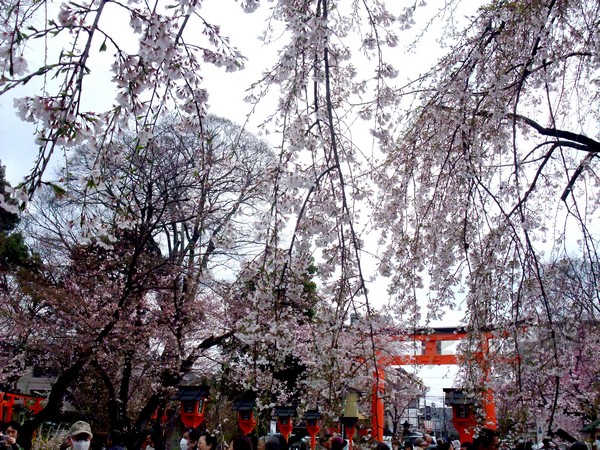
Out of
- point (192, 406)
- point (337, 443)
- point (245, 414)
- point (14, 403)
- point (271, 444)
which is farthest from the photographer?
point (14, 403)

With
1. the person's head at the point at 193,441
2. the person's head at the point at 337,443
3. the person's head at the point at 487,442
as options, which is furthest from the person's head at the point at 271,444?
the person's head at the point at 193,441

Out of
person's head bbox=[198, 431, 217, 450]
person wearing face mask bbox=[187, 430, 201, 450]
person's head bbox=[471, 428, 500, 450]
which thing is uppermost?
person's head bbox=[471, 428, 500, 450]

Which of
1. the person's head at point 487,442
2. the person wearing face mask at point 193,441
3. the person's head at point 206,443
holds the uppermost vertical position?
the person's head at point 487,442

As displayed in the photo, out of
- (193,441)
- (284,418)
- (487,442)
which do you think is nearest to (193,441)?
(193,441)

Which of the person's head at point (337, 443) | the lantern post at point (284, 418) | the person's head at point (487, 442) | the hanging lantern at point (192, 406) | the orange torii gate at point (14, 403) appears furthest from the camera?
the orange torii gate at point (14, 403)

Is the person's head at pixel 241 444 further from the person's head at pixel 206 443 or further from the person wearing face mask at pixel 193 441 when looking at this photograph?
the person wearing face mask at pixel 193 441

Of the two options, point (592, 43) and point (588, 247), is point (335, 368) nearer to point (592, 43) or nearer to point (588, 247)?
point (588, 247)

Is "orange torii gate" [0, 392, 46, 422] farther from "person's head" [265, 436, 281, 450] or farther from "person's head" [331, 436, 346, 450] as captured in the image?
"person's head" [265, 436, 281, 450]

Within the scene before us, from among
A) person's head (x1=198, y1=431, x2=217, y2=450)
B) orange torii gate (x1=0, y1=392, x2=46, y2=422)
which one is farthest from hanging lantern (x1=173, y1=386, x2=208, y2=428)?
orange torii gate (x1=0, y1=392, x2=46, y2=422)

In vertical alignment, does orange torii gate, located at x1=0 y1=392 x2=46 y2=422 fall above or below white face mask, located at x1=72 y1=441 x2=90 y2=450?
above

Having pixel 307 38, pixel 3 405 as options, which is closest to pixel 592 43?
pixel 307 38

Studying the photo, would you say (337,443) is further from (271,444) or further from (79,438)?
(79,438)

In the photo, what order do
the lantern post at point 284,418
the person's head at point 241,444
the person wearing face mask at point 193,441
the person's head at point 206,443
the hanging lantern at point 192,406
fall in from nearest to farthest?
the person's head at point 241,444 → the person's head at point 206,443 → the person wearing face mask at point 193,441 → the hanging lantern at point 192,406 → the lantern post at point 284,418

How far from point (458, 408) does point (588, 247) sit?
3.66 m
